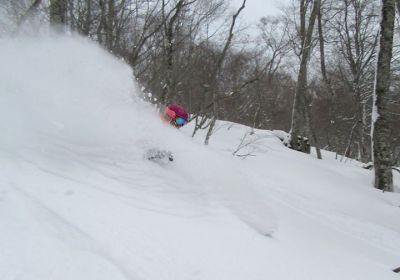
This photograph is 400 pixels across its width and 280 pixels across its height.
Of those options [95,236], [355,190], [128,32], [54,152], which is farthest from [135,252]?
[128,32]

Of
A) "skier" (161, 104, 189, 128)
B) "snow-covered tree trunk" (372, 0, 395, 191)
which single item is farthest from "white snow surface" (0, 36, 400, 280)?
"snow-covered tree trunk" (372, 0, 395, 191)

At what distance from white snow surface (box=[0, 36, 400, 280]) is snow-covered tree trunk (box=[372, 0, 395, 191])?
750 millimetres

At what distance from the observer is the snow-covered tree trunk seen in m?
6.99

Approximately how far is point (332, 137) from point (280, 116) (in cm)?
586

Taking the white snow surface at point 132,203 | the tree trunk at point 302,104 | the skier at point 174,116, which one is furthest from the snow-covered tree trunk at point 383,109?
the skier at point 174,116

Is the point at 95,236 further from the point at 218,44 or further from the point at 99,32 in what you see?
the point at 218,44

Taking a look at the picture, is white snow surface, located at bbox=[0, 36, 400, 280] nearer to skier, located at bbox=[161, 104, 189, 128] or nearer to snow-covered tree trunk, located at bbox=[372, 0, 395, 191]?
skier, located at bbox=[161, 104, 189, 128]

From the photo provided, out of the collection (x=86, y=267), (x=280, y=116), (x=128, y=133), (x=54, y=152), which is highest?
(x=280, y=116)

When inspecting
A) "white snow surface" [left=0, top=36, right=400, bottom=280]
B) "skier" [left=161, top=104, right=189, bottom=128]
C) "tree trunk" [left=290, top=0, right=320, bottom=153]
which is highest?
"tree trunk" [left=290, top=0, right=320, bottom=153]

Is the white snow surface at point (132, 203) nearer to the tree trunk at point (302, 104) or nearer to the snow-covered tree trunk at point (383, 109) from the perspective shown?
the snow-covered tree trunk at point (383, 109)

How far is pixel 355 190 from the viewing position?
6.57 m

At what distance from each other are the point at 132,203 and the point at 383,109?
18.2ft

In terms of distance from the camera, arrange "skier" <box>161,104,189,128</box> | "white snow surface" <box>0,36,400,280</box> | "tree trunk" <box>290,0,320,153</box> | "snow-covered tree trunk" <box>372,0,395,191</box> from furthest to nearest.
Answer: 1. "tree trunk" <box>290,0,320,153</box>
2. "snow-covered tree trunk" <box>372,0,395,191</box>
3. "skier" <box>161,104,189,128</box>
4. "white snow surface" <box>0,36,400,280</box>

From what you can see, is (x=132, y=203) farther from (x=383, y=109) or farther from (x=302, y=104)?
(x=302, y=104)
